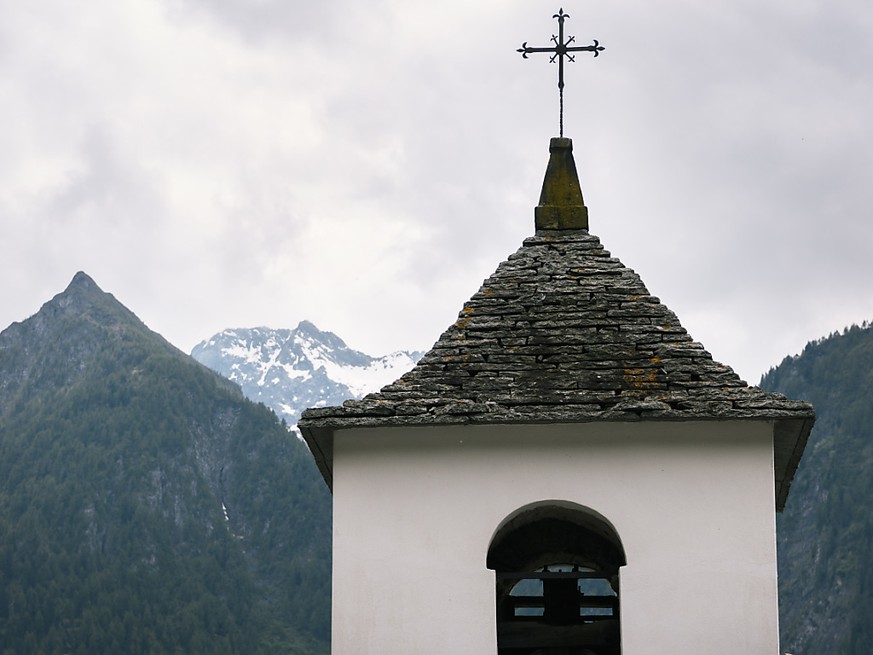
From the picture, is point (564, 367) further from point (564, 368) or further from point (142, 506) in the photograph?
point (142, 506)

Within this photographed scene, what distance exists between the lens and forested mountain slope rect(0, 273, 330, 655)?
341ft

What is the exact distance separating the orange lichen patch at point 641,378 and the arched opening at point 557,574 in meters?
0.94

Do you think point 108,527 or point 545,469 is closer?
point 545,469

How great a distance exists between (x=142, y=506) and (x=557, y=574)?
11479 centimetres

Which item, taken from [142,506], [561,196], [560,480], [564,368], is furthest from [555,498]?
[142,506]

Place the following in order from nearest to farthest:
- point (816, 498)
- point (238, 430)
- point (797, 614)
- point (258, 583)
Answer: point (797, 614), point (816, 498), point (258, 583), point (238, 430)

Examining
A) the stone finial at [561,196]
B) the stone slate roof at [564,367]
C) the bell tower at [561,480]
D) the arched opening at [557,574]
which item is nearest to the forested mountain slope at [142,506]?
the arched opening at [557,574]

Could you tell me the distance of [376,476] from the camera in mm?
13578

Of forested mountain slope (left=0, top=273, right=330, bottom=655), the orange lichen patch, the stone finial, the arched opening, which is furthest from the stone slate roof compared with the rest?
forested mountain slope (left=0, top=273, right=330, bottom=655)

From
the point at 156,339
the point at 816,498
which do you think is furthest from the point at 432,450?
the point at 156,339

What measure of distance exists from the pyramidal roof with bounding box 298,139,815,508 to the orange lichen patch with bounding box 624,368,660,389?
10 millimetres

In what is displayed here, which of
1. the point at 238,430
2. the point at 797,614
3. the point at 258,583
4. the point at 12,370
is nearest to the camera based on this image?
the point at 797,614

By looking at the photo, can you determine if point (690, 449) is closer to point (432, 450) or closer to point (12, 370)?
point (432, 450)

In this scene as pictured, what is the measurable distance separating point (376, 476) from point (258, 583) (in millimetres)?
101562
